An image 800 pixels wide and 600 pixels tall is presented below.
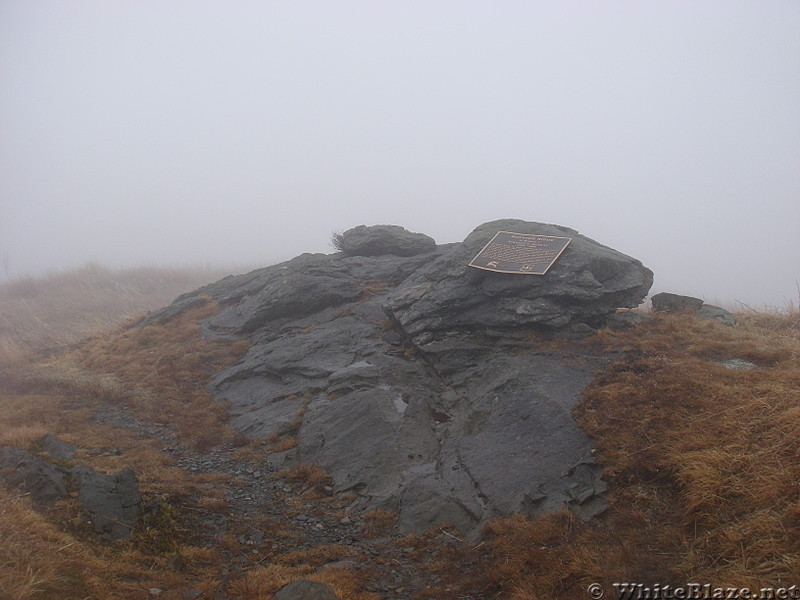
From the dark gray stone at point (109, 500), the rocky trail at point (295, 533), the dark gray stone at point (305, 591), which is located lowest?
the rocky trail at point (295, 533)

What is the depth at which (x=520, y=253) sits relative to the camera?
10.8 metres

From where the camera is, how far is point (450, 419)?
8.55 meters

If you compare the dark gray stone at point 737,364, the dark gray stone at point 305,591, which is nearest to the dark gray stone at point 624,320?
the dark gray stone at point 737,364

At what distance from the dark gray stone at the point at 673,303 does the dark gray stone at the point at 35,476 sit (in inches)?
472

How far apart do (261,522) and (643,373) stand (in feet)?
19.8

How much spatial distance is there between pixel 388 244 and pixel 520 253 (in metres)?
6.02

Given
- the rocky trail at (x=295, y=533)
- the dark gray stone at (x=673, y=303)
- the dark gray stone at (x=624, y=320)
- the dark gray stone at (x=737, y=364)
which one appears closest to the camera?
the rocky trail at (x=295, y=533)

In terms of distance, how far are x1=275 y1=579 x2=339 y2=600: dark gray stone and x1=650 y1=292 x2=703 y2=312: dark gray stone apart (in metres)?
10.2

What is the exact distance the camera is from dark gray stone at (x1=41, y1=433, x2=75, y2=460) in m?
7.22

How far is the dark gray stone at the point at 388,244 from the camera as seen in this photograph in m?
15.9

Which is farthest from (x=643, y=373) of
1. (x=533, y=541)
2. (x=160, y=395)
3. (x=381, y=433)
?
(x=160, y=395)

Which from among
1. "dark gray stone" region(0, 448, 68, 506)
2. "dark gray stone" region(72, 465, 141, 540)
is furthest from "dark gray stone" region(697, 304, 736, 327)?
"dark gray stone" region(0, 448, 68, 506)

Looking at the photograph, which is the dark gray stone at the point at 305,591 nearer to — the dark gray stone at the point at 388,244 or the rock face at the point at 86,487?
the rock face at the point at 86,487

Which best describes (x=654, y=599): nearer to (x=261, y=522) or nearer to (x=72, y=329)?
(x=261, y=522)
